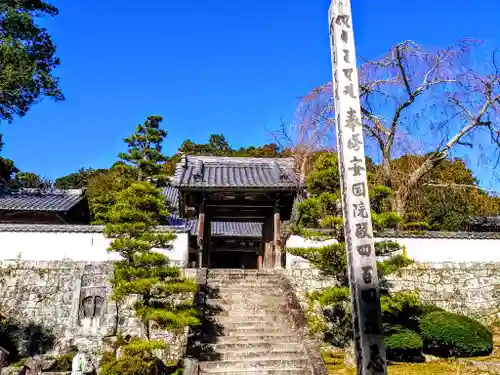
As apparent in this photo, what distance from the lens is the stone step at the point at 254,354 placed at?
8.55 m

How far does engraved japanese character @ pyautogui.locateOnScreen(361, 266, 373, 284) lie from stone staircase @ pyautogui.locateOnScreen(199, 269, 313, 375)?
4.82 metres

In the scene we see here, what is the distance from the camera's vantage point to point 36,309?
11734mm

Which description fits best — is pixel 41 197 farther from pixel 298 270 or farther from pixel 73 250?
pixel 298 270

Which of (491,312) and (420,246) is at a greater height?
(420,246)

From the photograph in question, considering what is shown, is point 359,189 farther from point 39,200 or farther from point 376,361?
Answer: point 39,200

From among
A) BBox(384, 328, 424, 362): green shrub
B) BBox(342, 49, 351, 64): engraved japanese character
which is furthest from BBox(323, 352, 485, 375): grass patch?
BBox(342, 49, 351, 64): engraved japanese character

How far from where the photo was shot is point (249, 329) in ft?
32.1

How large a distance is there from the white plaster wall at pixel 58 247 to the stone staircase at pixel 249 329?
2.00 meters

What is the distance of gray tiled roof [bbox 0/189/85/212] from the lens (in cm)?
1558

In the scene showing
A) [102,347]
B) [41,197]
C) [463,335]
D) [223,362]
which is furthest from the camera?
[41,197]

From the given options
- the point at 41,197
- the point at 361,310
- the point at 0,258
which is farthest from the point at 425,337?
the point at 41,197

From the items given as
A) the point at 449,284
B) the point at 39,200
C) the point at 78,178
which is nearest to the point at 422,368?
the point at 449,284

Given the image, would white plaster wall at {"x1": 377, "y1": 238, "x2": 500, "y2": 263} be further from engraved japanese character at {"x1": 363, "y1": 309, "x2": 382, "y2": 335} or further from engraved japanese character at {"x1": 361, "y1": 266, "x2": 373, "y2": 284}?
engraved japanese character at {"x1": 363, "y1": 309, "x2": 382, "y2": 335}

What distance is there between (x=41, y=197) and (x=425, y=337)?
50.6 ft
